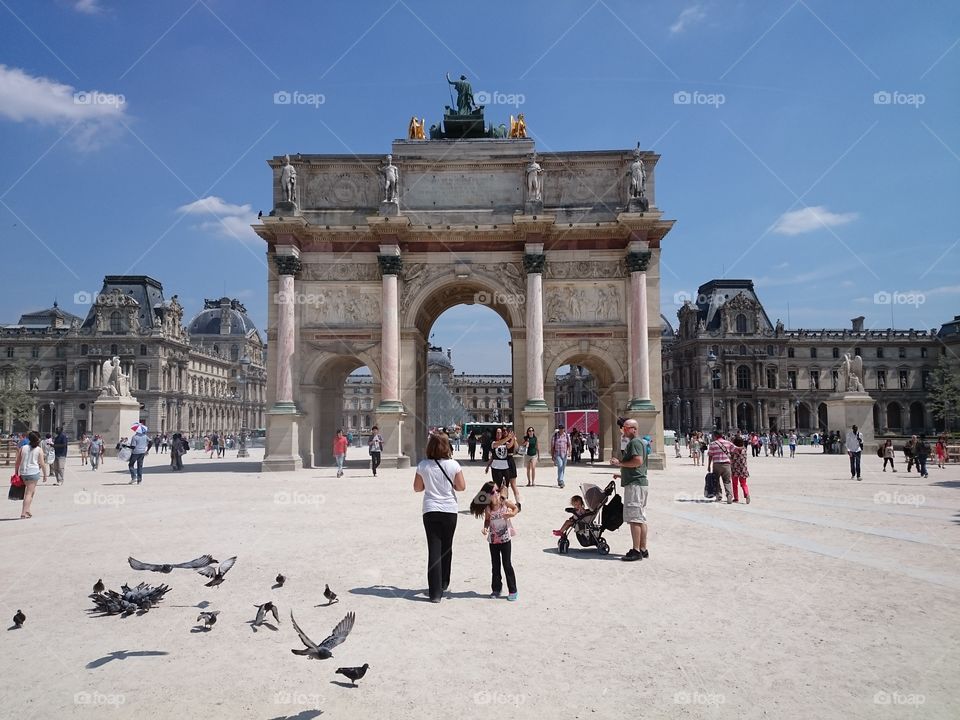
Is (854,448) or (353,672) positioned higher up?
(854,448)

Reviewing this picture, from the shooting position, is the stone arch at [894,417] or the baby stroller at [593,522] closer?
the baby stroller at [593,522]

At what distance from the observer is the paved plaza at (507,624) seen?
4824mm

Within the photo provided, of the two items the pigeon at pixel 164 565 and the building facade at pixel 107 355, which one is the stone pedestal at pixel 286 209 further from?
the building facade at pixel 107 355

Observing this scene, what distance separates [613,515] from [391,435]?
17077 millimetres

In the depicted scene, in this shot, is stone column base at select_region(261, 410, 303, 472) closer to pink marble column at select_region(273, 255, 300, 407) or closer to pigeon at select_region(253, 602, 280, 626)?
pink marble column at select_region(273, 255, 300, 407)

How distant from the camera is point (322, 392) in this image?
2952 centimetres

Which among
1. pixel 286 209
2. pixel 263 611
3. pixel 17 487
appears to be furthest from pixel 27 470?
pixel 286 209

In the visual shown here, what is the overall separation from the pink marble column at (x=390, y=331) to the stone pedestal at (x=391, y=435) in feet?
2.09

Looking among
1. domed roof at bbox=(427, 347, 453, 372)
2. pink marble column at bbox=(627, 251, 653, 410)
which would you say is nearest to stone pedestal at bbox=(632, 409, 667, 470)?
pink marble column at bbox=(627, 251, 653, 410)

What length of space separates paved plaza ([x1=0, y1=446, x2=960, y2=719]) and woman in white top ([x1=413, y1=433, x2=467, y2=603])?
413 mm

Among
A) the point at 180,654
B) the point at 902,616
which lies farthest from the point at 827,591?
the point at 180,654

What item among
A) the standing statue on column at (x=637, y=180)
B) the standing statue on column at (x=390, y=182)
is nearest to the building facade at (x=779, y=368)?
the standing statue on column at (x=637, y=180)

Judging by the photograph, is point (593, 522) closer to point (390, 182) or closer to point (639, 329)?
point (639, 329)

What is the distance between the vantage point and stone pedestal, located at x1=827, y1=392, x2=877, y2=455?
3628 cm
